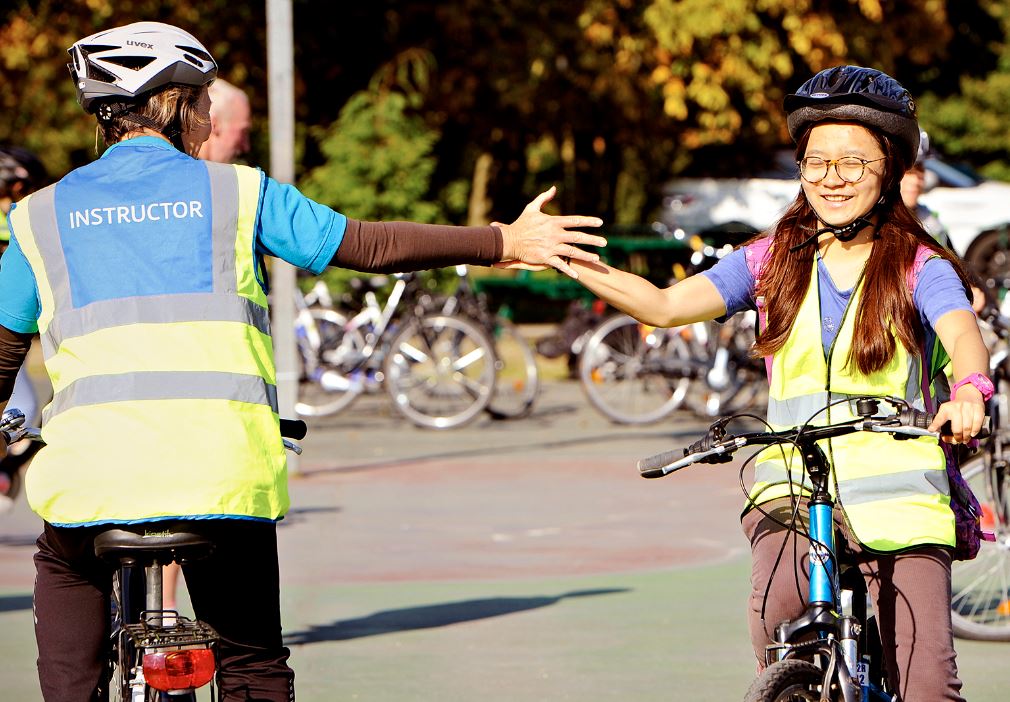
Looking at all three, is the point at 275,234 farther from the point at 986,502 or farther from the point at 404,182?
the point at 404,182

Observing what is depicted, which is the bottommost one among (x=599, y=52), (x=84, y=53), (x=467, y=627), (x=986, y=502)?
(x=467, y=627)

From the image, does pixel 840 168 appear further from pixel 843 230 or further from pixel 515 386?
pixel 515 386

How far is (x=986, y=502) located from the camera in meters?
6.98

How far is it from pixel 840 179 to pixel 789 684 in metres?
1.16

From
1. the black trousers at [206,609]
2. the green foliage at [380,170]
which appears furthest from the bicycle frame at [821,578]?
the green foliage at [380,170]

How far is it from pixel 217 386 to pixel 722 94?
59.4ft

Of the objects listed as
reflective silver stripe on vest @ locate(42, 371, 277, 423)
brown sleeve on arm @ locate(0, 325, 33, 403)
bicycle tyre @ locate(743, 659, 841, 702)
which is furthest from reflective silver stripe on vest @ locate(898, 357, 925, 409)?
brown sleeve on arm @ locate(0, 325, 33, 403)

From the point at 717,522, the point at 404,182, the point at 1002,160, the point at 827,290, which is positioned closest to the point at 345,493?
the point at 717,522

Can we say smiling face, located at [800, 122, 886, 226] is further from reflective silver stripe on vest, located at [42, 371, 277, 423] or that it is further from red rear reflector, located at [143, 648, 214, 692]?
red rear reflector, located at [143, 648, 214, 692]

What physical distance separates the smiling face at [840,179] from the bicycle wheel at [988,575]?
100 inches

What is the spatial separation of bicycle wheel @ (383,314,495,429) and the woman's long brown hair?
30.9 feet

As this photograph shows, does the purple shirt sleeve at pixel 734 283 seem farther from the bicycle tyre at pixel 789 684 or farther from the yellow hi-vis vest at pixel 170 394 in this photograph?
the yellow hi-vis vest at pixel 170 394

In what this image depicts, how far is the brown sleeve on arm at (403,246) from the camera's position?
362 cm

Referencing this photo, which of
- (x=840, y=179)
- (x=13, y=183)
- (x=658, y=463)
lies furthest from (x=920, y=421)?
(x=13, y=183)
